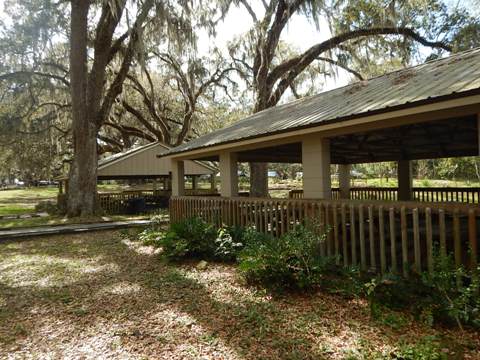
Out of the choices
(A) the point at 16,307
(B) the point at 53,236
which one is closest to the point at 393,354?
(A) the point at 16,307

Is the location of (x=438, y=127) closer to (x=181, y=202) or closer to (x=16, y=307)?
(x=181, y=202)

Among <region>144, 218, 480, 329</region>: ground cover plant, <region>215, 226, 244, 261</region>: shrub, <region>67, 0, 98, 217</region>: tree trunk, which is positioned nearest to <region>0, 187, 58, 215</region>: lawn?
<region>67, 0, 98, 217</region>: tree trunk

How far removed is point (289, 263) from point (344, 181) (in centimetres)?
818

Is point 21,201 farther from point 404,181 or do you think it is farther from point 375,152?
point 404,181

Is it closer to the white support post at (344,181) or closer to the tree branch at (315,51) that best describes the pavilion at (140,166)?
the tree branch at (315,51)

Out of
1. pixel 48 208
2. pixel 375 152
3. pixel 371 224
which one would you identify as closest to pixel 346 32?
pixel 375 152

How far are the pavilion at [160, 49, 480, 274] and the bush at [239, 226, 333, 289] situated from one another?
835mm

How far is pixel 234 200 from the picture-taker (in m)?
7.90

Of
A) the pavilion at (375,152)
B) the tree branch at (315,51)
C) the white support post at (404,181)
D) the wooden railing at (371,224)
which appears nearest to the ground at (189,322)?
the wooden railing at (371,224)

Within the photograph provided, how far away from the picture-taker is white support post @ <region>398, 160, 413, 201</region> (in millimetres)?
11328

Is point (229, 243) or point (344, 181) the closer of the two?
point (229, 243)

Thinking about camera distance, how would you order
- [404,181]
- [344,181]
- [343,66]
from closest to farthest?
[404,181], [344,181], [343,66]

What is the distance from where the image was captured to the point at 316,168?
6348 mm

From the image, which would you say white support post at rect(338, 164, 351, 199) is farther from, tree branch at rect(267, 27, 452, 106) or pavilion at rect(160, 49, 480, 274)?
tree branch at rect(267, 27, 452, 106)
